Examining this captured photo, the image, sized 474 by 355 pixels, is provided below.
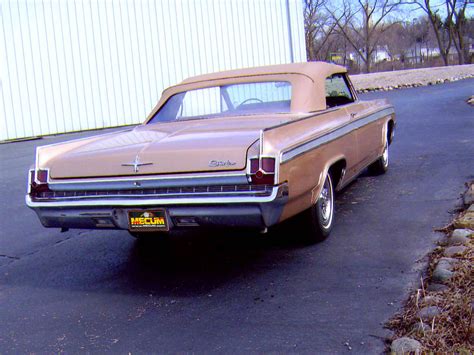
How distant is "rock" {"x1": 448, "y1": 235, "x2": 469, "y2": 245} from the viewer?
14.8 ft

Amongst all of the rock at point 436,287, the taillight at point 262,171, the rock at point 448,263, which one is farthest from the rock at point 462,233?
the taillight at point 262,171

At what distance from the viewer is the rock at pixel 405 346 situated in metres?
3.04

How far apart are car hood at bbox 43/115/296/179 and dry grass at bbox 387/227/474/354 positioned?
4.50 ft

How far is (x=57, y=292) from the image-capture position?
446 centimetres

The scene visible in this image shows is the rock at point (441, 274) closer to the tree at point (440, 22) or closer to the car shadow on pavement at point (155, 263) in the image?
the car shadow on pavement at point (155, 263)

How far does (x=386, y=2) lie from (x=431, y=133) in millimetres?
54172

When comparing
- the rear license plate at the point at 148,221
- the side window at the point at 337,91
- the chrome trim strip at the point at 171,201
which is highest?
the side window at the point at 337,91

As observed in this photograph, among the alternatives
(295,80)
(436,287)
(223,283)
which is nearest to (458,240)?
(436,287)

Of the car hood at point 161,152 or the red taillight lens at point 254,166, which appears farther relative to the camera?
the car hood at point 161,152

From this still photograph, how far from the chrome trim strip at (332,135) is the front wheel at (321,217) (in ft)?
1.24

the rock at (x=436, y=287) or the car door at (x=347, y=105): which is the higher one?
the car door at (x=347, y=105)

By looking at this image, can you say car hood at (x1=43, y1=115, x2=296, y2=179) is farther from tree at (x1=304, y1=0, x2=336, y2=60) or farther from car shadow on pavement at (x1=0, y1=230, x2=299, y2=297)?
tree at (x1=304, y1=0, x2=336, y2=60)

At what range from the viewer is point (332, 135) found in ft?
17.0

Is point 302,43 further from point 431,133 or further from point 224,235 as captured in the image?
point 224,235
